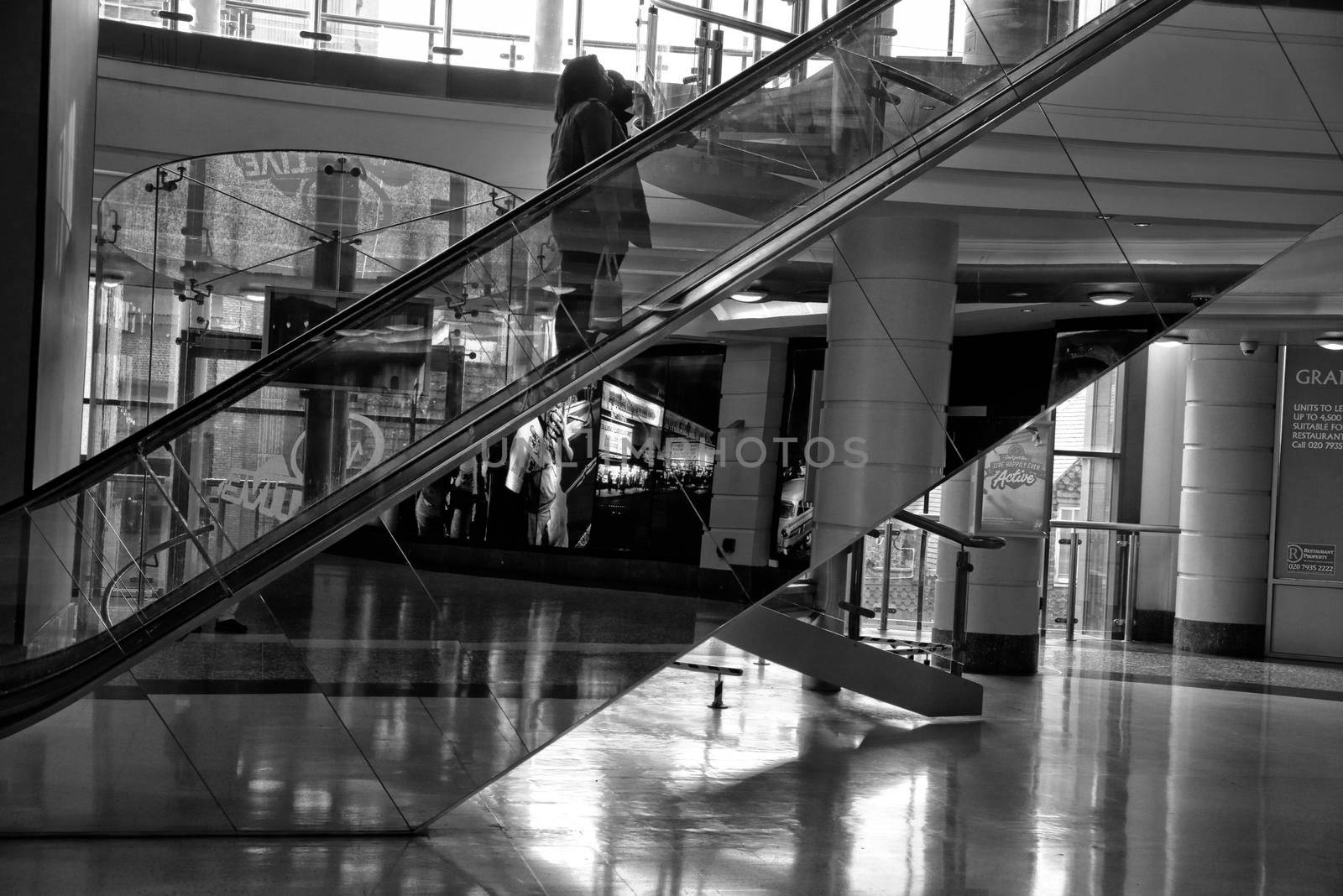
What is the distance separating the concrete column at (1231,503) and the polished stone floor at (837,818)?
413cm

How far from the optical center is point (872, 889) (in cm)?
381

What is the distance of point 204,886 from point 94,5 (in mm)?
5509

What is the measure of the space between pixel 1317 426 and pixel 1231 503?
1.05 metres

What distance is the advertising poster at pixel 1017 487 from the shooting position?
32.7 ft

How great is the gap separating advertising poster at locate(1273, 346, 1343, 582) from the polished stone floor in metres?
4.23

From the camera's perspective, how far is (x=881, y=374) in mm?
4395

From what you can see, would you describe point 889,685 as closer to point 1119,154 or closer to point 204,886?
point 1119,154

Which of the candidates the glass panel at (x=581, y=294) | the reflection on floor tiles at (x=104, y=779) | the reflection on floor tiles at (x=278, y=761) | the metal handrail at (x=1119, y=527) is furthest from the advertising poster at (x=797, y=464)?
the metal handrail at (x=1119, y=527)

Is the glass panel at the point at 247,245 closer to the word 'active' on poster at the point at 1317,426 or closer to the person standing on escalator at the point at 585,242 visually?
the person standing on escalator at the point at 585,242

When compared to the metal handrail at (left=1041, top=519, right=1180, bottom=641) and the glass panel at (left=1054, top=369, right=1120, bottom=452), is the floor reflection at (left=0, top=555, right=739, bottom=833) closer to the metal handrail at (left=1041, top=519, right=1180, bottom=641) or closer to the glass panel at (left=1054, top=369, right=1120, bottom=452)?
the metal handrail at (left=1041, top=519, right=1180, bottom=641)

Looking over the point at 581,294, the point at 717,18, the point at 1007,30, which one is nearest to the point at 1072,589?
the point at 717,18

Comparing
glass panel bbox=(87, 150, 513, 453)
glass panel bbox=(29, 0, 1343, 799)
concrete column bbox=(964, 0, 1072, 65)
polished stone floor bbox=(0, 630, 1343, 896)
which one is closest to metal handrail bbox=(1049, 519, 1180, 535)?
polished stone floor bbox=(0, 630, 1343, 896)

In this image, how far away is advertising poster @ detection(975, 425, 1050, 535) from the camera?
996cm

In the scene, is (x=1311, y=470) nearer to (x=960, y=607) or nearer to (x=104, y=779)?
(x=960, y=607)
